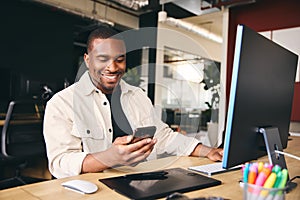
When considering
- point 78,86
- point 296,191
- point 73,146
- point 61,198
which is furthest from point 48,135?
point 296,191

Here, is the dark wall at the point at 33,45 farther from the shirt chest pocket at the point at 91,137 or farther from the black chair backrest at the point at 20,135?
the shirt chest pocket at the point at 91,137

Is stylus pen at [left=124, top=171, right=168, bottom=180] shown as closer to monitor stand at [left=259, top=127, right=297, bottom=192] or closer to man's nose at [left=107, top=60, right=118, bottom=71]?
monitor stand at [left=259, top=127, right=297, bottom=192]

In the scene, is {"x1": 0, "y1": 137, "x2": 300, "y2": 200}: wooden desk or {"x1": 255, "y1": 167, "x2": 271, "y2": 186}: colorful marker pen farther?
{"x1": 0, "y1": 137, "x2": 300, "y2": 200}: wooden desk

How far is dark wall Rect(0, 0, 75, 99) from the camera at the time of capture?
3.63 m

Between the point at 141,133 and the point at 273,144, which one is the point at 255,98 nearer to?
the point at 273,144

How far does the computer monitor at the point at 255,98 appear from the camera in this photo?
690 mm

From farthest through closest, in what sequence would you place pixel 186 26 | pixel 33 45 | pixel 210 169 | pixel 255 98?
pixel 186 26, pixel 33 45, pixel 210 169, pixel 255 98

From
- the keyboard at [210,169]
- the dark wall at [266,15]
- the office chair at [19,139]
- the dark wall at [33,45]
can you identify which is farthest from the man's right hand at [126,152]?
the dark wall at [33,45]

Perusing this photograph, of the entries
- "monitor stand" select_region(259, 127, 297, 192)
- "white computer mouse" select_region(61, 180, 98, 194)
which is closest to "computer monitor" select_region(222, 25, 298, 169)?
"monitor stand" select_region(259, 127, 297, 192)

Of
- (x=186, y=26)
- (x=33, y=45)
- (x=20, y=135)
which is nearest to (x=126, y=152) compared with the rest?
(x=20, y=135)

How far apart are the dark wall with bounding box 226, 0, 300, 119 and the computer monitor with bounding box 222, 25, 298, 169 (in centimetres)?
238

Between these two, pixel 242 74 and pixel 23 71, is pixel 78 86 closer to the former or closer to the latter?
pixel 242 74

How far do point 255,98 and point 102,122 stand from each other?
0.69m

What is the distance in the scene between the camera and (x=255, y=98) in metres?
0.76
